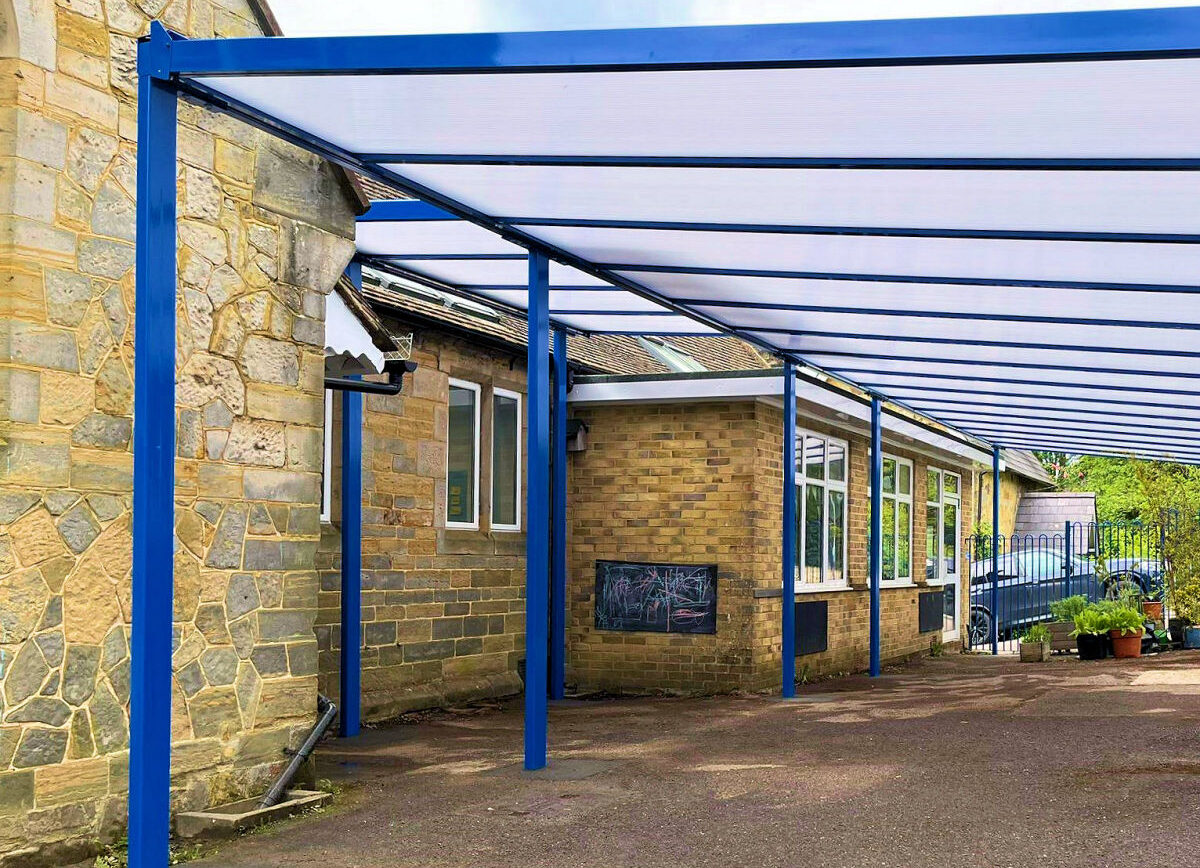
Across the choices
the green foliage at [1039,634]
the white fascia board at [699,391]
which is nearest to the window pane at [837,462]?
the white fascia board at [699,391]

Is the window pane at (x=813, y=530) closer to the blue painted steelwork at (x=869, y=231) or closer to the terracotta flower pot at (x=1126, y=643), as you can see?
the terracotta flower pot at (x=1126, y=643)

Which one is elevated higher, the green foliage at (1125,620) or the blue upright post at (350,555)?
the blue upright post at (350,555)

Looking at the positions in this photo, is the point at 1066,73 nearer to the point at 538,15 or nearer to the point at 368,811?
the point at 368,811

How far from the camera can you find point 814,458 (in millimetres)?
16422

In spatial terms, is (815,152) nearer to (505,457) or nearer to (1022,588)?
(505,457)

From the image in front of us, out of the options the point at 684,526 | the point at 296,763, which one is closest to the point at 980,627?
the point at 684,526

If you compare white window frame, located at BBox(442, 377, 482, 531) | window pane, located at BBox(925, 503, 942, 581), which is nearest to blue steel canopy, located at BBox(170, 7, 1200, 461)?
white window frame, located at BBox(442, 377, 482, 531)

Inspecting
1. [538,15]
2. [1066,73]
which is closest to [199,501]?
[1066,73]

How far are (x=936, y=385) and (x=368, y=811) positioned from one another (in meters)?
8.25

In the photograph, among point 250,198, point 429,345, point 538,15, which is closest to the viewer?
point 250,198

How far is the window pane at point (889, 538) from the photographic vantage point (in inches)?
747

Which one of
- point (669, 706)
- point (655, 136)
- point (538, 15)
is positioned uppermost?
point (538, 15)

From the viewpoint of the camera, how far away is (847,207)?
6809 millimetres

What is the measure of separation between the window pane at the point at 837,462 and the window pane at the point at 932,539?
163 inches
